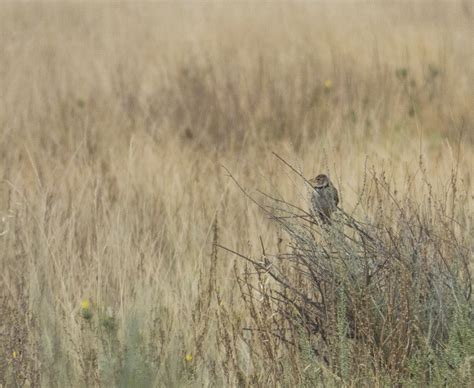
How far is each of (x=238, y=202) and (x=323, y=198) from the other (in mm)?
1613

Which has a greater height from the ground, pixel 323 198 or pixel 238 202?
pixel 238 202

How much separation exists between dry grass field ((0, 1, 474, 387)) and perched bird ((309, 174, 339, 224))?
0.09 m

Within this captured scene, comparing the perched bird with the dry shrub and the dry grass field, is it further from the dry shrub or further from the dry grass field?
the dry shrub

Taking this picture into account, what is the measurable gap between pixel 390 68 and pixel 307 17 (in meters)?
2.73

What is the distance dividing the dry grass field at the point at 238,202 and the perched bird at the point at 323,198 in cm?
9

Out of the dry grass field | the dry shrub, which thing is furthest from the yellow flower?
the dry shrub

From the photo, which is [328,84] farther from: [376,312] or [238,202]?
[376,312]

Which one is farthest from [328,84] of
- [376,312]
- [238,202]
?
[376,312]

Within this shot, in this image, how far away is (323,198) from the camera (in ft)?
10.9

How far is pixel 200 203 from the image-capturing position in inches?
196

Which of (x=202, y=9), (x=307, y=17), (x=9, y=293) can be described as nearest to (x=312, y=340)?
(x=9, y=293)

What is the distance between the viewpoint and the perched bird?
3254mm

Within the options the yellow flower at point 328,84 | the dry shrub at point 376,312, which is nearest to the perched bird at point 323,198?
the dry shrub at point 376,312

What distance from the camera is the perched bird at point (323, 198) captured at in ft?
10.7
